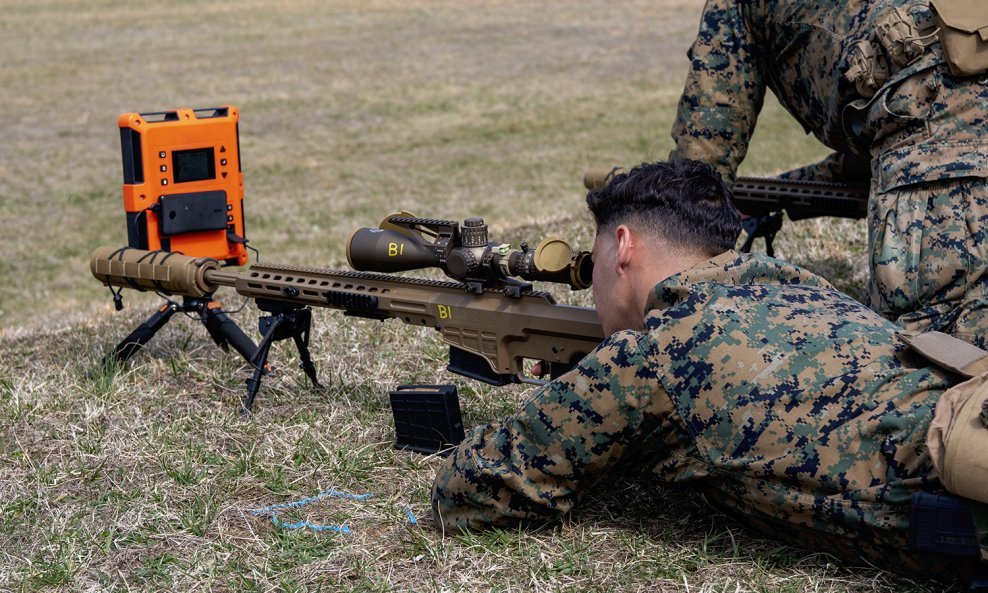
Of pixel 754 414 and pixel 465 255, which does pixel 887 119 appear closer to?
pixel 465 255

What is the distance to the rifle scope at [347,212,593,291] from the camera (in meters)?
4.45

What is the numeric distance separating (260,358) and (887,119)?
2928 millimetres

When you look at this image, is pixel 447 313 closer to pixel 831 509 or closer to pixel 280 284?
pixel 280 284

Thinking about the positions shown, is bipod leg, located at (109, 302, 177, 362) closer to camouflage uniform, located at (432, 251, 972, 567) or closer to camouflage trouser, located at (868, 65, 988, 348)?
camouflage uniform, located at (432, 251, 972, 567)

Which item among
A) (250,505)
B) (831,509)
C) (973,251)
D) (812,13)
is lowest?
(250,505)

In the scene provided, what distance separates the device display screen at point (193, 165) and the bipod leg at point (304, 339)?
3.64ft

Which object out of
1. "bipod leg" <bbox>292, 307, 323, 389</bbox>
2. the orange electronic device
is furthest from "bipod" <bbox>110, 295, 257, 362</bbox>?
"bipod leg" <bbox>292, 307, 323, 389</bbox>

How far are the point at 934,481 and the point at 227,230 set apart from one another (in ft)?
13.4

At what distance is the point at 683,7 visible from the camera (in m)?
31.0

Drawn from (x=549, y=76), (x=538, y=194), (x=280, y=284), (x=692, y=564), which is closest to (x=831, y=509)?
(x=692, y=564)

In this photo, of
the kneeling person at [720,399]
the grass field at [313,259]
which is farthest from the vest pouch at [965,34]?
the grass field at [313,259]

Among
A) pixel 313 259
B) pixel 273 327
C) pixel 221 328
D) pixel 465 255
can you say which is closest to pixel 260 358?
pixel 273 327

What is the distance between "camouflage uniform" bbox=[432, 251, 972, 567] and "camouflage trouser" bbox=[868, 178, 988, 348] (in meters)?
1.09

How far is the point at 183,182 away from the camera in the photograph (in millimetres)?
6059
